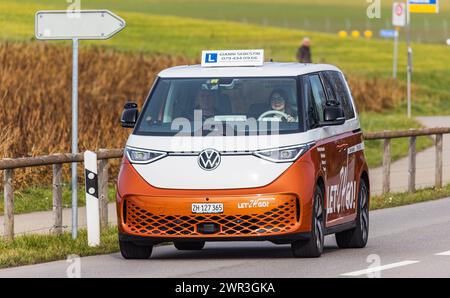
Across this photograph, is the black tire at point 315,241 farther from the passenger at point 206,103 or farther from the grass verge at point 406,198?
the grass verge at point 406,198

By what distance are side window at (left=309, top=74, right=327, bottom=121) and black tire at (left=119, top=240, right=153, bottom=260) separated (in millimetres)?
2196

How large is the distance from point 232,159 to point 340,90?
2.94m

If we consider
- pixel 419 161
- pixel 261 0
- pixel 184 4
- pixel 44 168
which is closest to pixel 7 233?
pixel 44 168

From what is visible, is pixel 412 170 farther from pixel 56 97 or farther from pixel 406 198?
pixel 56 97

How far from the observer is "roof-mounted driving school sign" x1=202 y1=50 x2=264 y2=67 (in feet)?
54.3

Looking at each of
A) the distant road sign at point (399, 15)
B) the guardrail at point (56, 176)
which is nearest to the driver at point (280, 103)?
the guardrail at point (56, 176)

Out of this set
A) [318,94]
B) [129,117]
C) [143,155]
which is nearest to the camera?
[143,155]

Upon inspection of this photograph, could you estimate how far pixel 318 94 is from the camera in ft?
54.8

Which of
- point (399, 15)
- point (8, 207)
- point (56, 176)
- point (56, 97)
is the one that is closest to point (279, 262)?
point (8, 207)

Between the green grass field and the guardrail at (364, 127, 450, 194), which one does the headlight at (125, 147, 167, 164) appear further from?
the green grass field

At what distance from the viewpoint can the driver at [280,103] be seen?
52.2 feet

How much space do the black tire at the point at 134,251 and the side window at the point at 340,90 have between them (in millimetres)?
2840

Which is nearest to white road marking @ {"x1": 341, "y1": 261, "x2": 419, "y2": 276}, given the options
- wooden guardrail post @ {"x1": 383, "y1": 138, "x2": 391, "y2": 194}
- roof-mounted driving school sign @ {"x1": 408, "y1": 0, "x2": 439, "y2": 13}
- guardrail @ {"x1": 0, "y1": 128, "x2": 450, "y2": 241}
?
guardrail @ {"x1": 0, "y1": 128, "x2": 450, "y2": 241}

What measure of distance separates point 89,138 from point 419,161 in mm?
8747
